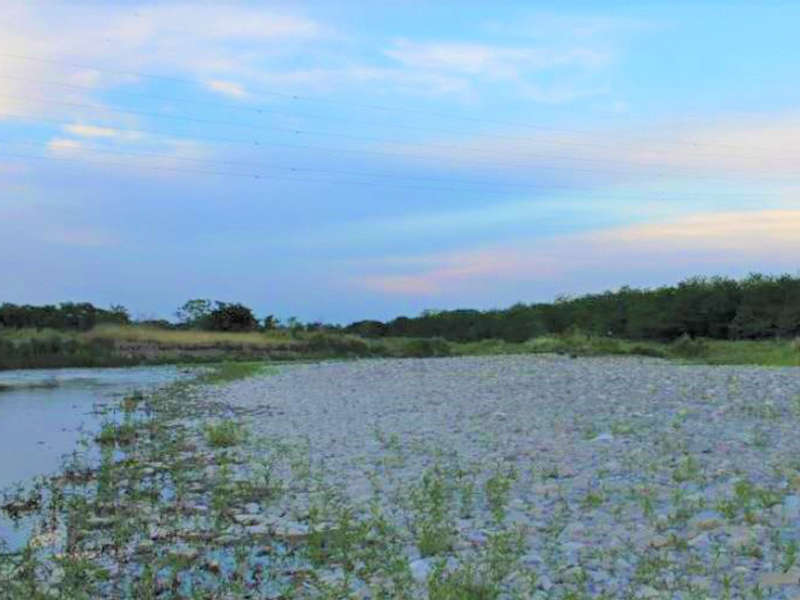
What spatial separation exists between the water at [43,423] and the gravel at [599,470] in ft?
11.1

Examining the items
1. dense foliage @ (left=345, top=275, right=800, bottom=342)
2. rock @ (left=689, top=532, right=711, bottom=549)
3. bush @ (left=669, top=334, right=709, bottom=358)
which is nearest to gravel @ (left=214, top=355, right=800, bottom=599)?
rock @ (left=689, top=532, right=711, bottom=549)

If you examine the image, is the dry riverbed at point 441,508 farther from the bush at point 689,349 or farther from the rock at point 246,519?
the bush at point 689,349

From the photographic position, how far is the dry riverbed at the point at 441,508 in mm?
5891

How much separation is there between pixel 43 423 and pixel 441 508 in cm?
1362

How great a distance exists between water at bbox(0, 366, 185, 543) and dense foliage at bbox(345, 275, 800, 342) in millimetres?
41292

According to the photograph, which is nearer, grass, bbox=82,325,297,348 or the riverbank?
the riverbank

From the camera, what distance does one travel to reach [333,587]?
584 centimetres

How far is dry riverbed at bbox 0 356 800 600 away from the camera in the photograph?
19.3ft

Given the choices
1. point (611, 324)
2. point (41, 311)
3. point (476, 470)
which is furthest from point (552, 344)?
point (41, 311)

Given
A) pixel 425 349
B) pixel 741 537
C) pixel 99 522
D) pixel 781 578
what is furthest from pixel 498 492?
pixel 425 349

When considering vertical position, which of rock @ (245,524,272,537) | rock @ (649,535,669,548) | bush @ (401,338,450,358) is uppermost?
bush @ (401,338,450,358)

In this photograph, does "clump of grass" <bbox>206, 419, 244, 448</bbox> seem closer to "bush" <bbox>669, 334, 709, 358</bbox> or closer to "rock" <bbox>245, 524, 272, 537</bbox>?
"rock" <bbox>245, 524, 272, 537</bbox>

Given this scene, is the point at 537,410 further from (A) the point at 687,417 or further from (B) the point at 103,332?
(B) the point at 103,332

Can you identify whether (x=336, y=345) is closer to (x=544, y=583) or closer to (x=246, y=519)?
(x=246, y=519)
